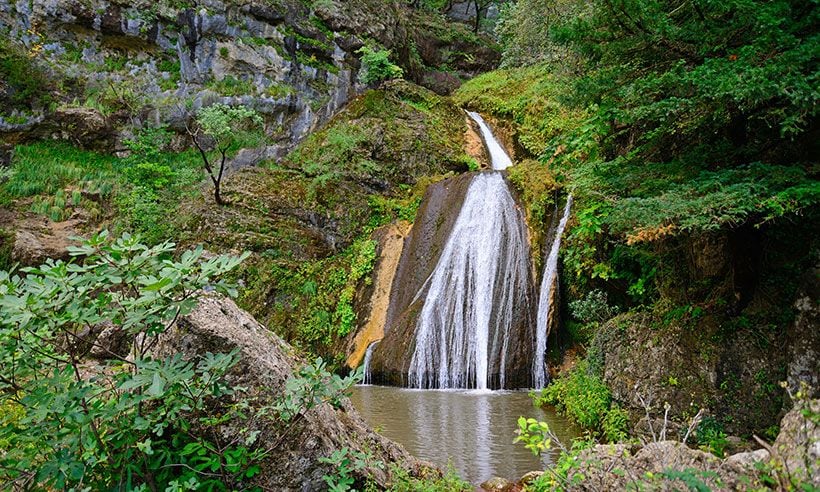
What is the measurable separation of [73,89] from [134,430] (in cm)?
1830

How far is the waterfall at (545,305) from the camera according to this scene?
30.5ft

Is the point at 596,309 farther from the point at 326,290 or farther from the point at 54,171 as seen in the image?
the point at 54,171

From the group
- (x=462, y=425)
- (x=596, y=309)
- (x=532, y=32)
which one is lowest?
(x=462, y=425)

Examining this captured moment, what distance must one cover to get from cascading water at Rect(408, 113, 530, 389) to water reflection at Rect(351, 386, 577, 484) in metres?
0.69

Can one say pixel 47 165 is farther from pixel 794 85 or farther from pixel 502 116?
pixel 794 85

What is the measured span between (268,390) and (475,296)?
8.17 meters

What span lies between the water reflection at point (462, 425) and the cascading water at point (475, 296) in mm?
692

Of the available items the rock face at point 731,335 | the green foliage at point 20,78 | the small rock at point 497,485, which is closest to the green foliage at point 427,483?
the small rock at point 497,485

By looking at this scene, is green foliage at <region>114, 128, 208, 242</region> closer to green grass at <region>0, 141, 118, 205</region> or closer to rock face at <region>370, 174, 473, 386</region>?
green grass at <region>0, 141, 118, 205</region>

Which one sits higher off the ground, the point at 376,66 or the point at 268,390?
the point at 376,66

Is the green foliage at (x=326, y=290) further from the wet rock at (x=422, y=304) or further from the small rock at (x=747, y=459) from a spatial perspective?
the small rock at (x=747, y=459)

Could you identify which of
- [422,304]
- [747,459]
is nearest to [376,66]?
[422,304]

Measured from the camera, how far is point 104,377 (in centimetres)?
235

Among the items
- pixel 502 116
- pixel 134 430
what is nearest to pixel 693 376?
pixel 134 430
